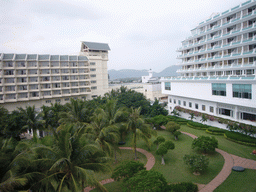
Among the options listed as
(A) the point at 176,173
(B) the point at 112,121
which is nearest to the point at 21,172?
(B) the point at 112,121

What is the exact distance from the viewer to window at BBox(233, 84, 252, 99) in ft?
80.2

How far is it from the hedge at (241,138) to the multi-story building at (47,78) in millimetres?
40967

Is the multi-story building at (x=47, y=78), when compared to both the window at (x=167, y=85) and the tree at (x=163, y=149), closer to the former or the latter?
the window at (x=167, y=85)

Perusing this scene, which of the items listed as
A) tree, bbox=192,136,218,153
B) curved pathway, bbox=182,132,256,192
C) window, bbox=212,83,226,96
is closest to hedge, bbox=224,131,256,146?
curved pathway, bbox=182,132,256,192

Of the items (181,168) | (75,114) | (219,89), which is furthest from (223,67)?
(75,114)

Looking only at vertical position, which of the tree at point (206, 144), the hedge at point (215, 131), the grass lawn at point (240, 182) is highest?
the tree at point (206, 144)

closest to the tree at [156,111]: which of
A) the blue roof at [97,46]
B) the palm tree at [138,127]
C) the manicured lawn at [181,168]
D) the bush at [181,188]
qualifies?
the manicured lawn at [181,168]

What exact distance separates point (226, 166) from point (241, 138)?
7744mm

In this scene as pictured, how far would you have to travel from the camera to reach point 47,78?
164 ft

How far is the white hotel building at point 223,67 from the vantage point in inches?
1040

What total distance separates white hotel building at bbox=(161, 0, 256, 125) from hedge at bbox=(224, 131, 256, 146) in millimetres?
3552

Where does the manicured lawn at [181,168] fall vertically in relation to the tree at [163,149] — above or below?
below

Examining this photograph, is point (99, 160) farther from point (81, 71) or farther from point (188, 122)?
point (81, 71)

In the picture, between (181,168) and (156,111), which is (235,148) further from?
(156,111)
